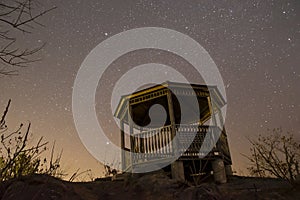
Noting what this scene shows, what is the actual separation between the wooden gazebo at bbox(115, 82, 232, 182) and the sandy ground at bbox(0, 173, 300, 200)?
24.4 ft

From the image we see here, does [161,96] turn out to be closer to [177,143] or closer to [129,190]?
[177,143]

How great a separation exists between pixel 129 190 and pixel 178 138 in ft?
27.6

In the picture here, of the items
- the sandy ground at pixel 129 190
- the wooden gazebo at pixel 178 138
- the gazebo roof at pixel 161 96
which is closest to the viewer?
the sandy ground at pixel 129 190

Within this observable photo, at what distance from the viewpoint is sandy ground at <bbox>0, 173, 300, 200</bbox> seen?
2.72 meters

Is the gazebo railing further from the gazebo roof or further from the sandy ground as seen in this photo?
the sandy ground

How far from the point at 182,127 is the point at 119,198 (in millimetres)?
8948

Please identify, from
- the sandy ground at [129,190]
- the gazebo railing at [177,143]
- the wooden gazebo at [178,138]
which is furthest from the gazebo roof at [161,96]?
the sandy ground at [129,190]

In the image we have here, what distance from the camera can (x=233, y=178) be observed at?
38.5 ft

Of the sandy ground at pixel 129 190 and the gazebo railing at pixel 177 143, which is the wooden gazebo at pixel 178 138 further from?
the sandy ground at pixel 129 190

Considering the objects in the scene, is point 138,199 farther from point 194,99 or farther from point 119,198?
point 194,99

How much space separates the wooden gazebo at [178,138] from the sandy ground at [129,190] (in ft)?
24.4

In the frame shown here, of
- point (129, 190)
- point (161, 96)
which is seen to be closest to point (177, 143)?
point (161, 96)

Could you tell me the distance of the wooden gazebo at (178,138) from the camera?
1112cm

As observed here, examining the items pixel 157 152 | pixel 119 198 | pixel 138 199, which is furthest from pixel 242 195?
pixel 157 152
